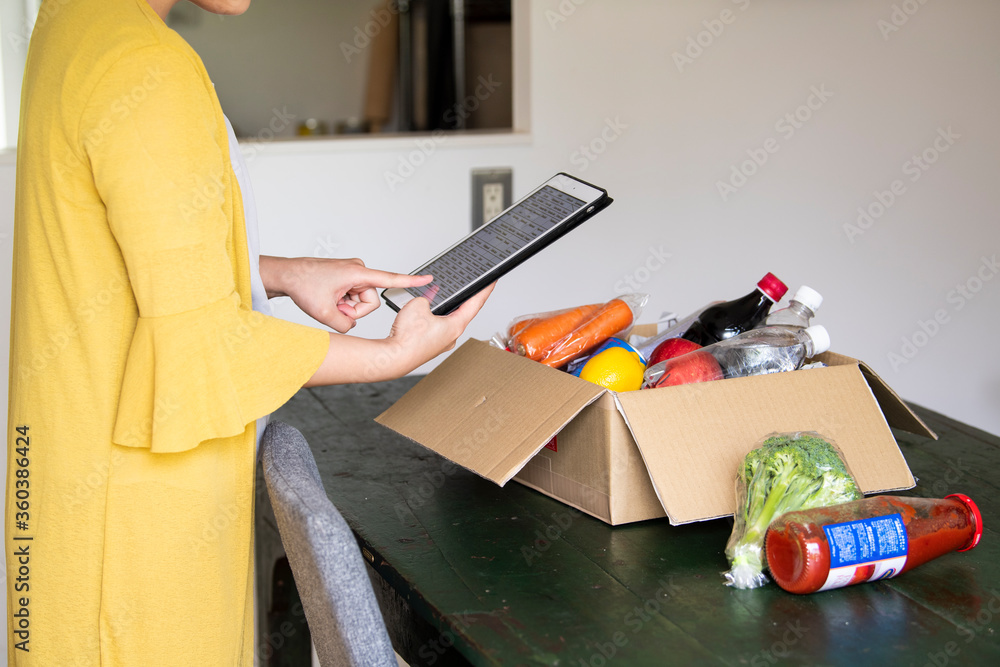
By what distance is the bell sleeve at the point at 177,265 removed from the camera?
74cm

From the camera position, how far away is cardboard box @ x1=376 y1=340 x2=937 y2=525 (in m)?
0.95

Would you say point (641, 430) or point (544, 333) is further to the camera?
point (544, 333)

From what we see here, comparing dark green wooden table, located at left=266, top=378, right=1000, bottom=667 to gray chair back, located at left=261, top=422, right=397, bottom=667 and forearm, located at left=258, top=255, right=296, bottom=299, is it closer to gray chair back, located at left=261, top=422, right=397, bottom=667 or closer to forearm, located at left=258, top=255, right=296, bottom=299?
gray chair back, located at left=261, top=422, right=397, bottom=667

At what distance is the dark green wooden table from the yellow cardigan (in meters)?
0.20

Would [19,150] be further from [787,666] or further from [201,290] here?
[787,666]

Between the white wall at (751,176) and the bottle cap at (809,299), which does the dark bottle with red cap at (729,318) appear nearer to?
the bottle cap at (809,299)

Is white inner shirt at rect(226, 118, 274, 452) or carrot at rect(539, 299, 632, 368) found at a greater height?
white inner shirt at rect(226, 118, 274, 452)

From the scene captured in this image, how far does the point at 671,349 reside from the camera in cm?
114

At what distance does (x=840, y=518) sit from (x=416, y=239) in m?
1.46

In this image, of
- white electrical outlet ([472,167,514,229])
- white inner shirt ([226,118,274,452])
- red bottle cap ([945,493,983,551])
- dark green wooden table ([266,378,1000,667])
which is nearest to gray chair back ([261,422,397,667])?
dark green wooden table ([266,378,1000,667])

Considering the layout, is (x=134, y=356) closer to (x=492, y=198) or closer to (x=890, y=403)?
(x=890, y=403)

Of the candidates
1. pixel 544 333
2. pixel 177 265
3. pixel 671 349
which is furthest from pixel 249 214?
pixel 671 349

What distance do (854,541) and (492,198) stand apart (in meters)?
1.50

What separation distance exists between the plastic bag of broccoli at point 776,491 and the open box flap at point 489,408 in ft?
0.59
